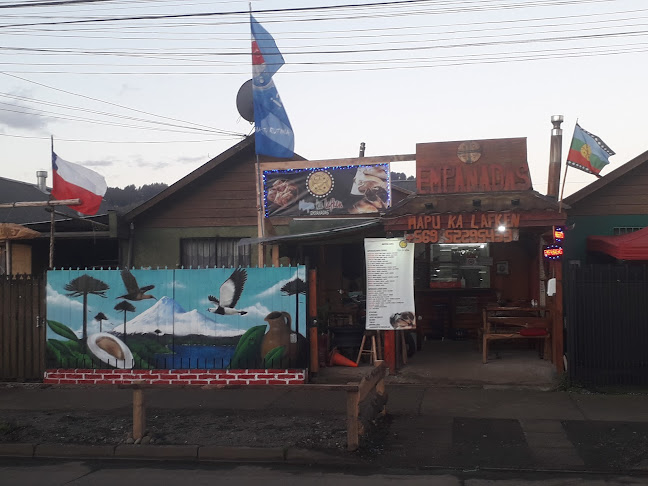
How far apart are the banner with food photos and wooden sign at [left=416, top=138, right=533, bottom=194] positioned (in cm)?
95

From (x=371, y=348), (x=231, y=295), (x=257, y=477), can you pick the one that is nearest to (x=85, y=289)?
(x=231, y=295)

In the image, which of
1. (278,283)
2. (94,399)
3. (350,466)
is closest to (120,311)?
(94,399)

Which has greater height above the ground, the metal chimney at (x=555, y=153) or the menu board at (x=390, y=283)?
the metal chimney at (x=555, y=153)

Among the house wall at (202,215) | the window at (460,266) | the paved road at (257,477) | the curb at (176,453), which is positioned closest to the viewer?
the paved road at (257,477)

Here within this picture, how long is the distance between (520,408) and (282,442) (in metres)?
3.62

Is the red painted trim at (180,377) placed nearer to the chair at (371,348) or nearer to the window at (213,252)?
Result: the chair at (371,348)

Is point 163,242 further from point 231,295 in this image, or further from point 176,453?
point 176,453

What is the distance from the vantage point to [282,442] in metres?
7.98

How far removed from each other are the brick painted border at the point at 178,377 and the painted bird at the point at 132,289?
1.27 meters

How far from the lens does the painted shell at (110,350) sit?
1165 cm

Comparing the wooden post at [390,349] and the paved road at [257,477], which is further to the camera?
the wooden post at [390,349]

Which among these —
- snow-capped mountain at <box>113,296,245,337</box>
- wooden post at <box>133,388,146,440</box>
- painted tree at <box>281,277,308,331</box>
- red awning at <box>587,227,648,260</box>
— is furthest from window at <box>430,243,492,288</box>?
wooden post at <box>133,388,146,440</box>

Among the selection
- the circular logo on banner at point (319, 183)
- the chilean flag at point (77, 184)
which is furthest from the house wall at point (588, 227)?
the chilean flag at point (77, 184)

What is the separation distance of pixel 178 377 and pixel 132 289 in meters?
1.72
